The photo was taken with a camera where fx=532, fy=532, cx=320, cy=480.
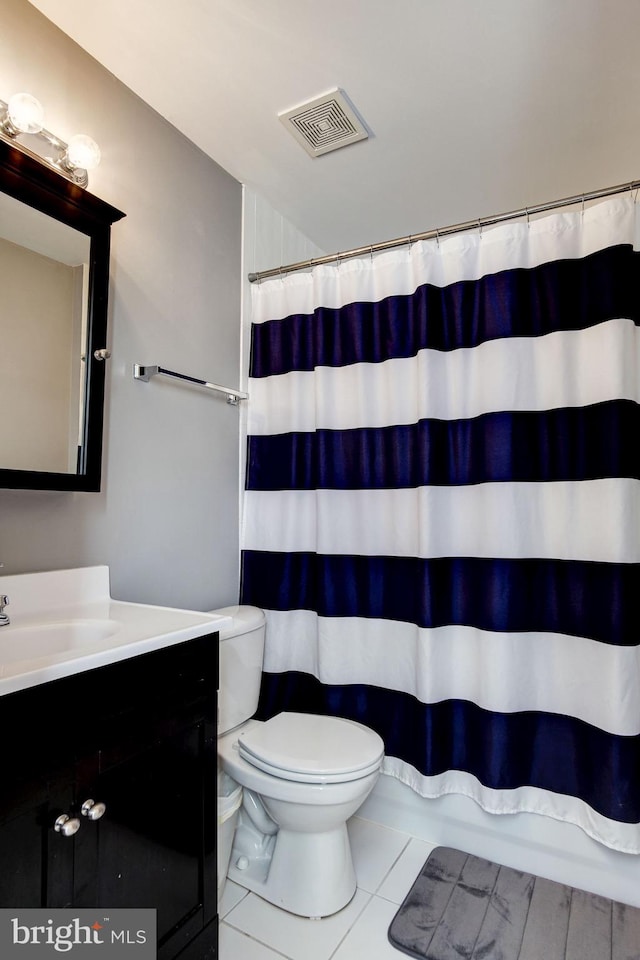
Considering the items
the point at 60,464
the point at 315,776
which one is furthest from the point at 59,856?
the point at 60,464

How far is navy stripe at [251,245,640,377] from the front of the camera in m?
1.51

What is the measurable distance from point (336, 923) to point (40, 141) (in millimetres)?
2157

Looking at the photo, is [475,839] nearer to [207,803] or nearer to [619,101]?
[207,803]

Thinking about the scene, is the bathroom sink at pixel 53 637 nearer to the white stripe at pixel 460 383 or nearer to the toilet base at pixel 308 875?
the toilet base at pixel 308 875

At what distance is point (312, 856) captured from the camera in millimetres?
1481

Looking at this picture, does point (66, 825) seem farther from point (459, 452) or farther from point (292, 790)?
point (459, 452)

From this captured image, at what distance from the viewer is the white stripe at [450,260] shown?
154 centimetres

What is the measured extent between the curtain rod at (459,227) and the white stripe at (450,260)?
23 millimetres

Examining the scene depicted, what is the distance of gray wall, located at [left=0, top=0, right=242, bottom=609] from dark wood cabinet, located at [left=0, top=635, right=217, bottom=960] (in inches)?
19.3

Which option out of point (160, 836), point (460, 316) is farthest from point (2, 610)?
point (460, 316)

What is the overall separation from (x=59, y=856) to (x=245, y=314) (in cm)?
176

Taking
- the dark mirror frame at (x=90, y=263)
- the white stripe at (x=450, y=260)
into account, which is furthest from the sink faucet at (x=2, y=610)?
the white stripe at (x=450, y=260)

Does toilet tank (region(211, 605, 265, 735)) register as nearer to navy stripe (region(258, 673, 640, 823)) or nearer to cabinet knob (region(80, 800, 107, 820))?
navy stripe (region(258, 673, 640, 823))

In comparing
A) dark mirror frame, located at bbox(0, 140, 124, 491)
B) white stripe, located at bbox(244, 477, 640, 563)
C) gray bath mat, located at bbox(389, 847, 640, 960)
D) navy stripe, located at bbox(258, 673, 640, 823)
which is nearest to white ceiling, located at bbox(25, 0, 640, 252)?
dark mirror frame, located at bbox(0, 140, 124, 491)
